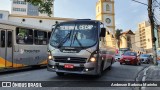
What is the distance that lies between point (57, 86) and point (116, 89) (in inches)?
88.2

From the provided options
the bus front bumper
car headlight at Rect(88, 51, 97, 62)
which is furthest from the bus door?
car headlight at Rect(88, 51, 97, 62)

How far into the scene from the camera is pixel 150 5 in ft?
90.9

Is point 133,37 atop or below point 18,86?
atop

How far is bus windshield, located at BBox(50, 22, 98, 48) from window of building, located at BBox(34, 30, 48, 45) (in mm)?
6604

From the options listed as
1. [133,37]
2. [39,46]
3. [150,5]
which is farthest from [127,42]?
[39,46]

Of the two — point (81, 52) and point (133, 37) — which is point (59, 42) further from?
point (133, 37)

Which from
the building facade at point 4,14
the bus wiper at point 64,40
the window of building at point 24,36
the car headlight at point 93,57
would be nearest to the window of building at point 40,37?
the window of building at point 24,36

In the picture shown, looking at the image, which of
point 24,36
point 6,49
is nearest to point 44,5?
point 24,36

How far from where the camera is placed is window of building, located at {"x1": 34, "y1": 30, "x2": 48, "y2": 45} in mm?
19672

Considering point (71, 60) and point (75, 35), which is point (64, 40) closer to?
point (75, 35)

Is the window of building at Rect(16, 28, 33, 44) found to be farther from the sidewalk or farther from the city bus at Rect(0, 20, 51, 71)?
the sidewalk

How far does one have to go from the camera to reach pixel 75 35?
1269cm

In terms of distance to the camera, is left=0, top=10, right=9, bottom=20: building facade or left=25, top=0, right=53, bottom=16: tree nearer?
left=25, top=0, right=53, bottom=16: tree

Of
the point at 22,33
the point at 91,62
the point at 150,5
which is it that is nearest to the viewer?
the point at 91,62
